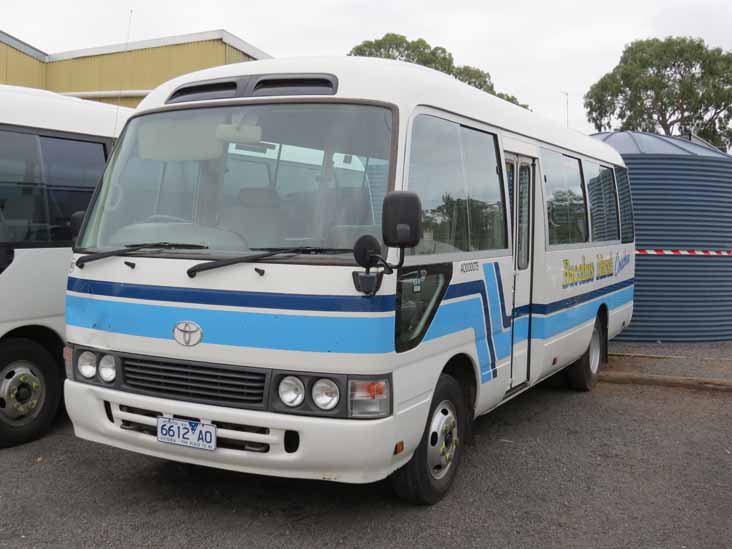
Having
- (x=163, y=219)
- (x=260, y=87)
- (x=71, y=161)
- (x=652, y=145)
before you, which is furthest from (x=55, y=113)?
(x=652, y=145)

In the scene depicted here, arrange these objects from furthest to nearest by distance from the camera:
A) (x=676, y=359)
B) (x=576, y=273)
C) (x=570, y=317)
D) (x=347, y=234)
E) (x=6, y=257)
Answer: (x=676, y=359) < (x=576, y=273) < (x=570, y=317) < (x=6, y=257) < (x=347, y=234)

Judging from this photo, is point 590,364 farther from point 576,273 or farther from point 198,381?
point 198,381

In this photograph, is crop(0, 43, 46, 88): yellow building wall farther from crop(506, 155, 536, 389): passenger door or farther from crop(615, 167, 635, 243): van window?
crop(506, 155, 536, 389): passenger door

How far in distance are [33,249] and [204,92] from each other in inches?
83.9

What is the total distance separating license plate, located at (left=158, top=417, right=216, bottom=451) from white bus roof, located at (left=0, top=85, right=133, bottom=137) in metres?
3.09

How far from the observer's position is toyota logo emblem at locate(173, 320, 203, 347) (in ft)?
13.8

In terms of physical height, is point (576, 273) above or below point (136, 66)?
below

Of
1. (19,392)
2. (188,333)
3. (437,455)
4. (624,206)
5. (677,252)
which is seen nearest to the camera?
(188,333)

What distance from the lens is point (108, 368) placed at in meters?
4.52

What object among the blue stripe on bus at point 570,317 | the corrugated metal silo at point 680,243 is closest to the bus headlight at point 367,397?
the blue stripe on bus at point 570,317

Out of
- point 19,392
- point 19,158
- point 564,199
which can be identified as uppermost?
point 19,158

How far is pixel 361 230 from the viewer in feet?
13.6

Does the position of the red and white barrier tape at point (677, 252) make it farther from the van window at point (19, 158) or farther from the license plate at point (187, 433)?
the license plate at point (187, 433)

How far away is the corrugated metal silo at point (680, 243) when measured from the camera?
1119 cm
